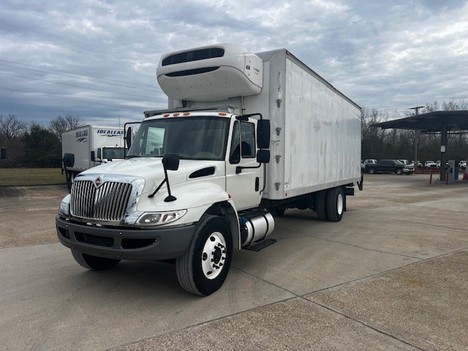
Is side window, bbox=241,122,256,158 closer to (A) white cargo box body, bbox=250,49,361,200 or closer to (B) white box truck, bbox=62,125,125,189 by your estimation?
(A) white cargo box body, bbox=250,49,361,200

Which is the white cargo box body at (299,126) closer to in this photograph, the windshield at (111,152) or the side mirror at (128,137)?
the side mirror at (128,137)

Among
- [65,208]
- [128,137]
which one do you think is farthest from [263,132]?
[65,208]

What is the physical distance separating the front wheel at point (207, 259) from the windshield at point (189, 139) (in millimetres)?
1079

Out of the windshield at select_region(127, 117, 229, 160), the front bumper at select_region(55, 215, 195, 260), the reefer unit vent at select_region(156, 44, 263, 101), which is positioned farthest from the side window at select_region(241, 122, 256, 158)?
the front bumper at select_region(55, 215, 195, 260)

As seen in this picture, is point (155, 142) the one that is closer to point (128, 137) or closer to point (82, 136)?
point (128, 137)

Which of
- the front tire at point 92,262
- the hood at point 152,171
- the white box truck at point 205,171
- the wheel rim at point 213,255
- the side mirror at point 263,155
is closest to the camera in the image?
the white box truck at point 205,171

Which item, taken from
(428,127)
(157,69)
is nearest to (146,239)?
(157,69)

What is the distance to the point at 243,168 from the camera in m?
6.02

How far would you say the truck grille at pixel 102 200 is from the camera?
4.52m

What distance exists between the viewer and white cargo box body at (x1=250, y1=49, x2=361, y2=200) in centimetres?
687

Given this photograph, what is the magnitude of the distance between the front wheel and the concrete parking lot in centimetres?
20

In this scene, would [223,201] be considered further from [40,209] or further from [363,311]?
[40,209]

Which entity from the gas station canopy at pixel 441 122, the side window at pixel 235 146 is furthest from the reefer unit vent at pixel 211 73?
the gas station canopy at pixel 441 122

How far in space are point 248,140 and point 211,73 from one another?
134 centimetres
